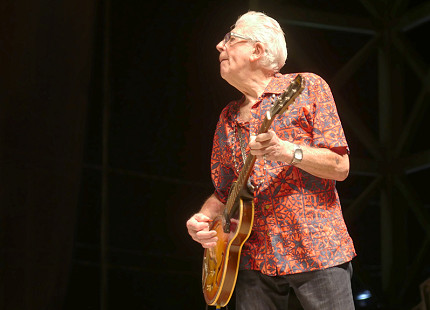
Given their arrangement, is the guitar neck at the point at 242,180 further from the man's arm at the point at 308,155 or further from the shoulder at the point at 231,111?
the shoulder at the point at 231,111

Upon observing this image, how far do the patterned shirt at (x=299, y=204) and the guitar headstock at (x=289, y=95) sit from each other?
0.18m

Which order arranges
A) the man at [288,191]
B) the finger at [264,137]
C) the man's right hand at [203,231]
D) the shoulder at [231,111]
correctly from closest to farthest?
the finger at [264,137], the man at [288,191], the man's right hand at [203,231], the shoulder at [231,111]

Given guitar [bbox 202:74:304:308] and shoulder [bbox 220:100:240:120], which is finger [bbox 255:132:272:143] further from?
shoulder [bbox 220:100:240:120]

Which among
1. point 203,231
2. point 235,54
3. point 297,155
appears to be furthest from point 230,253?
point 235,54

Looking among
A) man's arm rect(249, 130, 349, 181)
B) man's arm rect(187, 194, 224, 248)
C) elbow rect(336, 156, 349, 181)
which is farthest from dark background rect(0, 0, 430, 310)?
elbow rect(336, 156, 349, 181)

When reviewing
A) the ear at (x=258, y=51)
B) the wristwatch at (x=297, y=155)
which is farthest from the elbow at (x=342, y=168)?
the ear at (x=258, y=51)

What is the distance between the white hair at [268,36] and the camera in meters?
2.21

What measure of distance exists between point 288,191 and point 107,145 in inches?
65.4

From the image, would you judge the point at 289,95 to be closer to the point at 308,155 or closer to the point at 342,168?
the point at 308,155

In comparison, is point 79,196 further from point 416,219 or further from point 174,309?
point 416,219

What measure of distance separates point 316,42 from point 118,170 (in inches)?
Answer: 82.8

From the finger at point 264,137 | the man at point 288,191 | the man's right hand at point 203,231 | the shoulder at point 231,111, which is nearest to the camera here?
the finger at point 264,137

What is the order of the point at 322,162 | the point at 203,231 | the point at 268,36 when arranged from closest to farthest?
1. the point at 322,162
2. the point at 203,231
3. the point at 268,36

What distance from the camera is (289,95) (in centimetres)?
179
